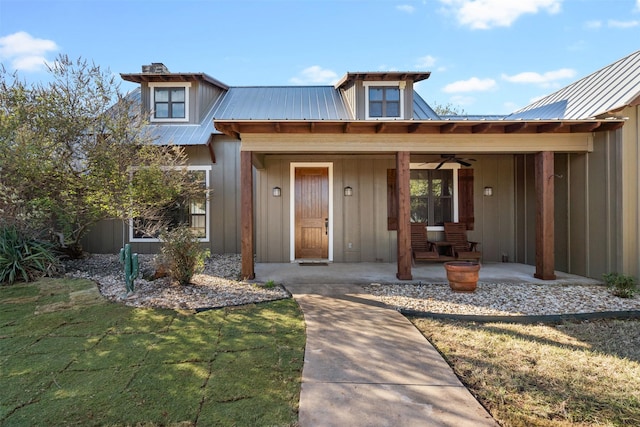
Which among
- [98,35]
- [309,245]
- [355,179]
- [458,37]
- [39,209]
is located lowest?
[309,245]

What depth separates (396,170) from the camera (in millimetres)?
5902

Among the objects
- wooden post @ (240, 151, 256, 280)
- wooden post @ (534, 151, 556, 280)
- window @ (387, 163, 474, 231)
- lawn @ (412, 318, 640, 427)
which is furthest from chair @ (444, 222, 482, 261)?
wooden post @ (240, 151, 256, 280)

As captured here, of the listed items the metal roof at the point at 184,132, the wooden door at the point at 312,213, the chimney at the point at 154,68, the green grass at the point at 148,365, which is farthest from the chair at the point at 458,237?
the chimney at the point at 154,68

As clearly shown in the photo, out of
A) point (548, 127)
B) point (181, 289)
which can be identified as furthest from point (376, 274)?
point (548, 127)

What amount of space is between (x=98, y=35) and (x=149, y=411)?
31.2 feet

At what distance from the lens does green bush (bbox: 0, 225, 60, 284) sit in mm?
5621

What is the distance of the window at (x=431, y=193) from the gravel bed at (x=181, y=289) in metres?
4.23

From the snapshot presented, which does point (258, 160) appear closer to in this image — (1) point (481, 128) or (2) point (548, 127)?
(1) point (481, 128)

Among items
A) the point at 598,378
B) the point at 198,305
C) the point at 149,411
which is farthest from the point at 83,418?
the point at 598,378

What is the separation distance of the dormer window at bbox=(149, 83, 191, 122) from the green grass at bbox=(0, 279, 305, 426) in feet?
20.7

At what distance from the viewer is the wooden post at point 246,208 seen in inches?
222

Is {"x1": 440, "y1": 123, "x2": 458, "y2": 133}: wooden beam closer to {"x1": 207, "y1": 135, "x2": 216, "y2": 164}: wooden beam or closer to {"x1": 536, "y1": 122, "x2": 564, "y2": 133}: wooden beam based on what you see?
{"x1": 536, "y1": 122, "x2": 564, "y2": 133}: wooden beam

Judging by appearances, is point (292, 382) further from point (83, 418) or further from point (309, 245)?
point (309, 245)

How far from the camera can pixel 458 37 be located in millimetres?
11633
